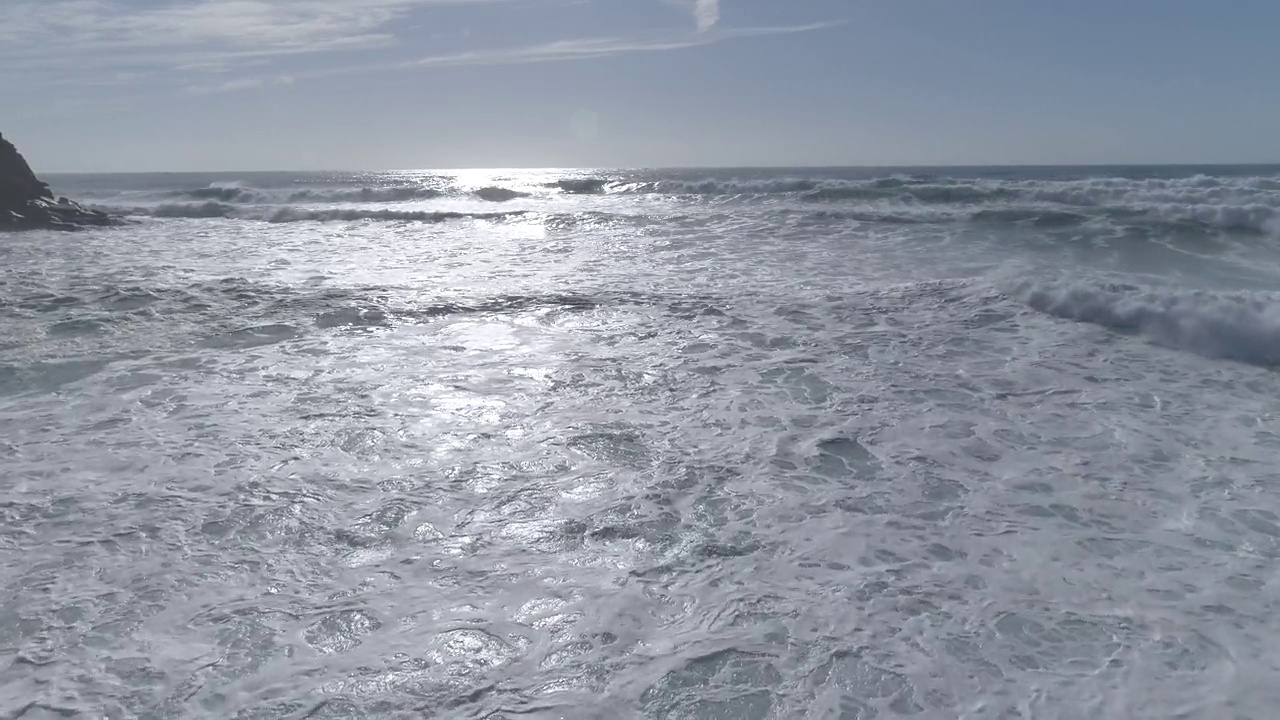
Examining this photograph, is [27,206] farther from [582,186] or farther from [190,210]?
[582,186]

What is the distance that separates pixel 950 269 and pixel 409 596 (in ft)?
35.4

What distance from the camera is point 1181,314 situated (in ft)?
27.6

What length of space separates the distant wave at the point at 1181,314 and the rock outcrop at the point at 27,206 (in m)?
21.8

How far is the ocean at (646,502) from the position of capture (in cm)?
Answer: 327

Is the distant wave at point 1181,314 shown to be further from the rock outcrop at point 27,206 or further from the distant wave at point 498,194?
the distant wave at point 498,194

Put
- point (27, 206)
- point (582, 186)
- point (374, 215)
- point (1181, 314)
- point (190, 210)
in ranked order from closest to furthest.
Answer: point (1181, 314), point (27, 206), point (374, 215), point (190, 210), point (582, 186)

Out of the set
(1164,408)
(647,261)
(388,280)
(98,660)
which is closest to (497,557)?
(98,660)

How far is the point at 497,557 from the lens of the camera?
416 centimetres

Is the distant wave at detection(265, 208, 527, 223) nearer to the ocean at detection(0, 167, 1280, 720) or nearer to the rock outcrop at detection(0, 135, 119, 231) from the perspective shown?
the rock outcrop at detection(0, 135, 119, 231)

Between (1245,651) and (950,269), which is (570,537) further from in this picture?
(950,269)

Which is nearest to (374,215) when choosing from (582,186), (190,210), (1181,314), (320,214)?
(320,214)

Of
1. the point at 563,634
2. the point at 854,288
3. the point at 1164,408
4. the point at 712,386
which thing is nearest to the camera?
Result: the point at 563,634

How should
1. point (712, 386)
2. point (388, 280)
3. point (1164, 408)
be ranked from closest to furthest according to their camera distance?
point (1164, 408) → point (712, 386) → point (388, 280)

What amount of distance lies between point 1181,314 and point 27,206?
25.1 m
